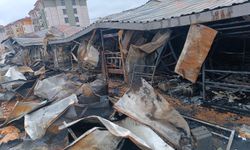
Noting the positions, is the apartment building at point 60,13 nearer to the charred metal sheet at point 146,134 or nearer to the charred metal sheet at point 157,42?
the charred metal sheet at point 157,42

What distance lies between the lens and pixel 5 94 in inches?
493

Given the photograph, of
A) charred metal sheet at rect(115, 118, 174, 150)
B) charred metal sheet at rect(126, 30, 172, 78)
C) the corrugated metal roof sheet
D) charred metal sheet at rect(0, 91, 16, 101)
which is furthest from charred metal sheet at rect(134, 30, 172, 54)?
charred metal sheet at rect(0, 91, 16, 101)

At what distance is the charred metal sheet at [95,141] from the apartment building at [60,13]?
161ft

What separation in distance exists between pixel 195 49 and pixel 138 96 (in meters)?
2.13

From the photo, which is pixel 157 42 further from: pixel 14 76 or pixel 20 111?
pixel 14 76

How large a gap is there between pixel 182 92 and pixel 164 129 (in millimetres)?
3517

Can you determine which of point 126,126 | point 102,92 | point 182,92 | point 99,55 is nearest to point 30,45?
point 99,55

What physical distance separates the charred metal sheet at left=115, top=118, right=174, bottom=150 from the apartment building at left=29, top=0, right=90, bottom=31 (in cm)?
4858

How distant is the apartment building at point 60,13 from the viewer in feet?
173

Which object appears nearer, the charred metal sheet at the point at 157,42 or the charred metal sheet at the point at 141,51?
the charred metal sheet at the point at 157,42

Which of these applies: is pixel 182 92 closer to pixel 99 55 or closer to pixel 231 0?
pixel 231 0

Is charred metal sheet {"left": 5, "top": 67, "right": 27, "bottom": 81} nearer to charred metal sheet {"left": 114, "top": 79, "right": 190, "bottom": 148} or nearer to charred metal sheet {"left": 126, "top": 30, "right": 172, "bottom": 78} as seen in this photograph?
charred metal sheet {"left": 126, "top": 30, "right": 172, "bottom": 78}

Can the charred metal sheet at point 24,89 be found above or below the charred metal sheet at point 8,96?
→ above

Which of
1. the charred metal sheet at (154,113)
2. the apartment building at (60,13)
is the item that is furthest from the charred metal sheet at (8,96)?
the apartment building at (60,13)
